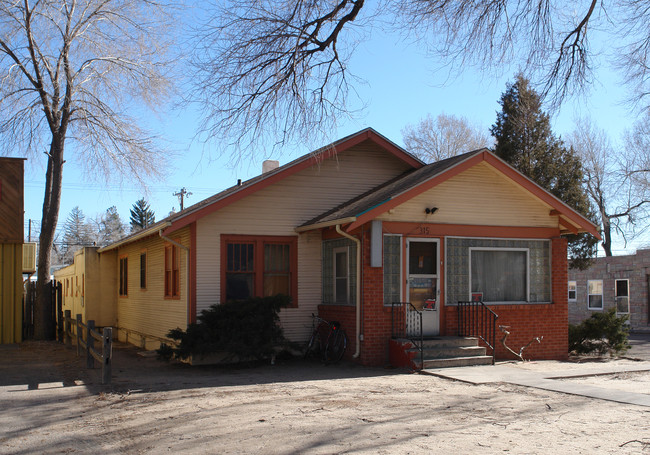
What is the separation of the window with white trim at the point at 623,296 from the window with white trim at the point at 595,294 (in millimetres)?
1151

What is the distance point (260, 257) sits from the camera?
14.7m

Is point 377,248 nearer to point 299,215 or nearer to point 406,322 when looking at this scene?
point 406,322

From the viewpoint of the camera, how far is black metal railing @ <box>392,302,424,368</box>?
44.3 ft

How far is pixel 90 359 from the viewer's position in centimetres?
1316

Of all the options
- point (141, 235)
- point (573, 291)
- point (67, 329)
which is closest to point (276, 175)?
point (141, 235)

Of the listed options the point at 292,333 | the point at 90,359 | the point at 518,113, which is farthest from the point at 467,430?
the point at 518,113

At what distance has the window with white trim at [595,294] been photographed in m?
32.0

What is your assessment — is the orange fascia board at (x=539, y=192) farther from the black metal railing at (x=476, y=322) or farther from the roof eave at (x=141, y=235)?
the roof eave at (x=141, y=235)

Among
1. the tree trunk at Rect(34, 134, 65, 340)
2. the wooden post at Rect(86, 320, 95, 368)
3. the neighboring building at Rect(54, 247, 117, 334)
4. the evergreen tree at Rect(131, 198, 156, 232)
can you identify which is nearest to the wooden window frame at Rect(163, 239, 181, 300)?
the wooden post at Rect(86, 320, 95, 368)

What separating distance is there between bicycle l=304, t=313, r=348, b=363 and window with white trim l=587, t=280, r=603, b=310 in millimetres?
22089

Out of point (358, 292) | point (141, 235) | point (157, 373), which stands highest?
point (141, 235)

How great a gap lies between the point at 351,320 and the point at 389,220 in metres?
2.30

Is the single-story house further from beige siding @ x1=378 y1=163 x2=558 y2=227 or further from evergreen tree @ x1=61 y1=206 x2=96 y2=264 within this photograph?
evergreen tree @ x1=61 y1=206 x2=96 y2=264

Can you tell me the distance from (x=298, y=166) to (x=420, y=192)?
3111mm
